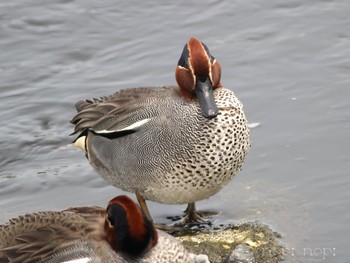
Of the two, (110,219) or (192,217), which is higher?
(110,219)

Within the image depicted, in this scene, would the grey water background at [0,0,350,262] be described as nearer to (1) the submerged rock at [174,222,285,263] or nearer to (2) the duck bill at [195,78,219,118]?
(1) the submerged rock at [174,222,285,263]

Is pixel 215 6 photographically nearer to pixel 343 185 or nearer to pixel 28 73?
pixel 28 73

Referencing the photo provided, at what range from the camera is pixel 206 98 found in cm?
689

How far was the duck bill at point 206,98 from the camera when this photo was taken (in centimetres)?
685

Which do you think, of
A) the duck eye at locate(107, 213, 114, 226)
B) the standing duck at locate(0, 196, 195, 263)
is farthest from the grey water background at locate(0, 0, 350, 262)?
the duck eye at locate(107, 213, 114, 226)

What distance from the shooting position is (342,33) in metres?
10.3

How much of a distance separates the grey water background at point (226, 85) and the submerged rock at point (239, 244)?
140 millimetres

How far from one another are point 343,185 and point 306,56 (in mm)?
2716

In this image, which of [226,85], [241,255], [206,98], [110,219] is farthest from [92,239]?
[226,85]

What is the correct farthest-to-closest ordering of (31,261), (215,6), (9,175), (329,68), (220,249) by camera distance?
(215,6)
(329,68)
(9,175)
(220,249)
(31,261)

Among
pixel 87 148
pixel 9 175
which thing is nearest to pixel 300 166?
pixel 87 148

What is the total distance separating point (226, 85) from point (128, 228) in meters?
4.36

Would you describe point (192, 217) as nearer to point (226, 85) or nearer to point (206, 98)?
point (206, 98)

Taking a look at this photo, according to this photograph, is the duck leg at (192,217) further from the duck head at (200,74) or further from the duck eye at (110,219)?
the duck eye at (110,219)
